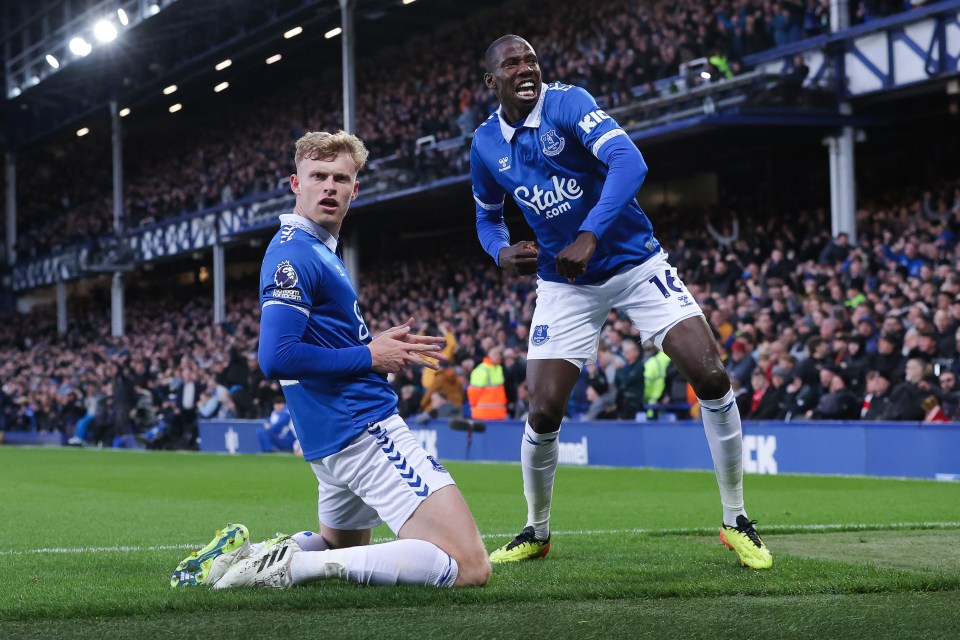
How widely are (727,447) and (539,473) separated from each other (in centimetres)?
97

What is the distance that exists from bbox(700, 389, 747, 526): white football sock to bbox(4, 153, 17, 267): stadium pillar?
48.7 meters

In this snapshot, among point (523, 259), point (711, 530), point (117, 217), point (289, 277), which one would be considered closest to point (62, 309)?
point (117, 217)

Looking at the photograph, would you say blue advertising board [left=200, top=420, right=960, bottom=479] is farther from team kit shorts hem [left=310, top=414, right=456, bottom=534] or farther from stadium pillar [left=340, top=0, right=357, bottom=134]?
stadium pillar [left=340, top=0, right=357, bottom=134]

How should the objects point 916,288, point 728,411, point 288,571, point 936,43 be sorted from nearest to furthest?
point 288,571, point 728,411, point 916,288, point 936,43

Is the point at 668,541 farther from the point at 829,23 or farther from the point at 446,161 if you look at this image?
the point at 446,161

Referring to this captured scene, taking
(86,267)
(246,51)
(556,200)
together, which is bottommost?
(556,200)

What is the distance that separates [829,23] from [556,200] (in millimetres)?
16345

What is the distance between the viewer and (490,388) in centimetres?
1934

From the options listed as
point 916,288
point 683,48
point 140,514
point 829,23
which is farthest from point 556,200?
point 683,48

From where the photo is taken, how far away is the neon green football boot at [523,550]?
6.47 metres

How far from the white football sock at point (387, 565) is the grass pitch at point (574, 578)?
7cm

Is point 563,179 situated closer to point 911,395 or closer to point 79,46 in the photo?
point 911,395

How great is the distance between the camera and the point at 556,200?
6.48 meters

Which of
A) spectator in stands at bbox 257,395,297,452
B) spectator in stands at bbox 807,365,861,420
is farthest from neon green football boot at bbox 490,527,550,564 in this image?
spectator in stands at bbox 257,395,297,452
